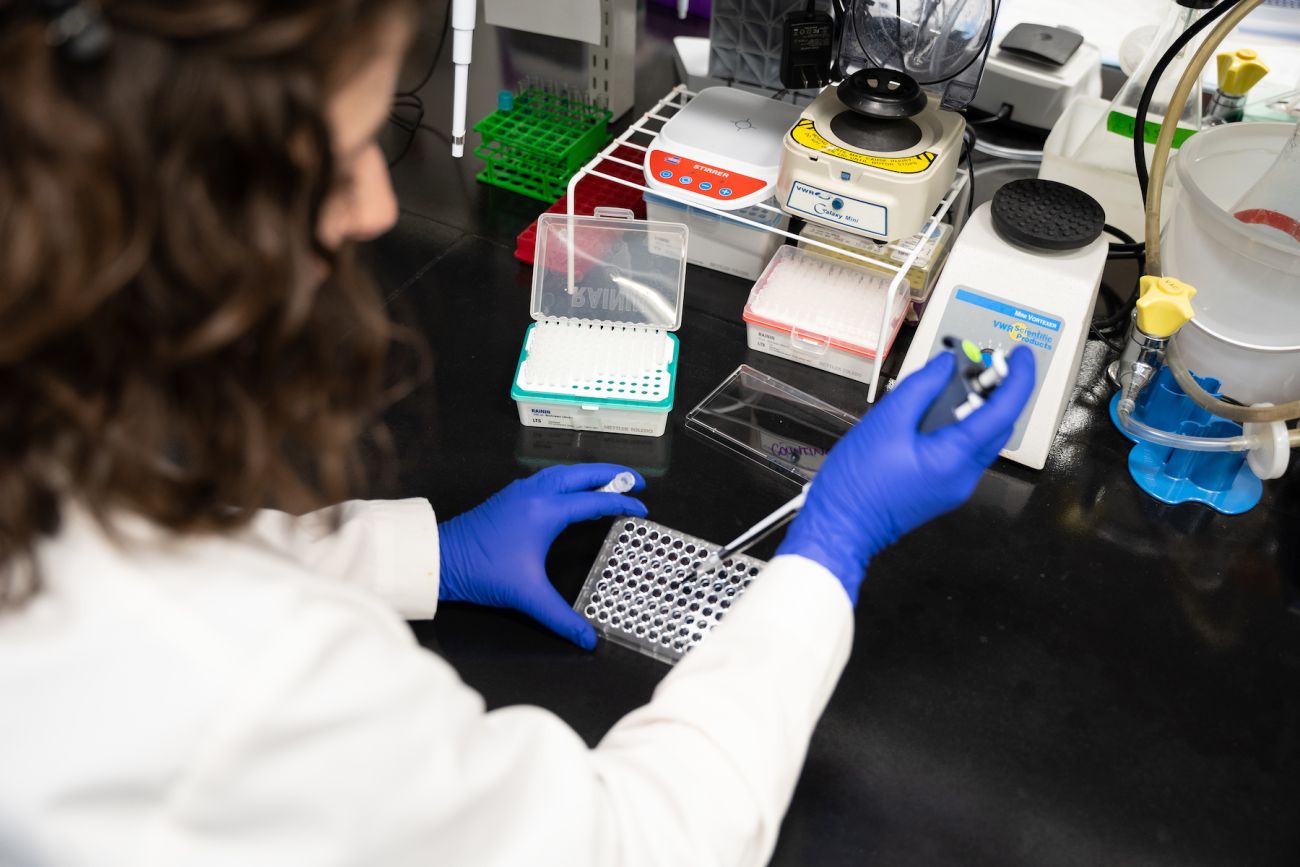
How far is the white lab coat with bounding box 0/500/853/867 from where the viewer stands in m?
0.47

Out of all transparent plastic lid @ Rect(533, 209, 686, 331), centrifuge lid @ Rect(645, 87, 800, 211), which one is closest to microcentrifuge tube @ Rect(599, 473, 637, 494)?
transparent plastic lid @ Rect(533, 209, 686, 331)

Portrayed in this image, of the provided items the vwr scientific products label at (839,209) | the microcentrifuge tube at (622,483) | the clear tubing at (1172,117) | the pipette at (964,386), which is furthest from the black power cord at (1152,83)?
the microcentrifuge tube at (622,483)

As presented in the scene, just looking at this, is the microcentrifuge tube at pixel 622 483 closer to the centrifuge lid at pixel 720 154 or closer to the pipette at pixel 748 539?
the pipette at pixel 748 539

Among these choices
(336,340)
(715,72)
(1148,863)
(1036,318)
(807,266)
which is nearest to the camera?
(336,340)

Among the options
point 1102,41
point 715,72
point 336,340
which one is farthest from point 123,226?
point 1102,41

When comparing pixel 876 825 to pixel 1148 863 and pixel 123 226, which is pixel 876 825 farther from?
pixel 123 226

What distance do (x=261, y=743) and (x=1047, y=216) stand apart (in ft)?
2.94

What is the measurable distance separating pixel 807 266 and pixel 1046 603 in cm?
50

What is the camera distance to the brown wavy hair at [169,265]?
0.40 meters

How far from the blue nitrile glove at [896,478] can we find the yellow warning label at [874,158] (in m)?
0.32

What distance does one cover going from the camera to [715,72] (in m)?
1.41

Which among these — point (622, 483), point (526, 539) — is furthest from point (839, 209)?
point (526, 539)

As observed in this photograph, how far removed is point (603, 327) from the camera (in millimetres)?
1172

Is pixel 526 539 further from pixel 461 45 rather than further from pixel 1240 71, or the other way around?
pixel 1240 71
